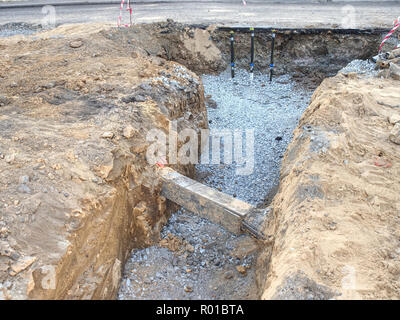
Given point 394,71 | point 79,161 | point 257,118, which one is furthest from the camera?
point 257,118

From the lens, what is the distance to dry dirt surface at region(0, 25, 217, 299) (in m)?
3.66

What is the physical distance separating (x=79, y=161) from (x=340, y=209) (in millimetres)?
3115

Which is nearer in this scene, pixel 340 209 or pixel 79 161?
pixel 340 209

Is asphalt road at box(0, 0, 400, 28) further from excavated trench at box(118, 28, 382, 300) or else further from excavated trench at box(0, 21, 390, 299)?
excavated trench at box(0, 21, 390, 299)

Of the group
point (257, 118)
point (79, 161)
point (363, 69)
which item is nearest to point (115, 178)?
point (79, 161)

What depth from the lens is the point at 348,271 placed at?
306 cm

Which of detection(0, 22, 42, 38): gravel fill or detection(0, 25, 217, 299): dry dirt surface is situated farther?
detection(0, 22, 42, 38): gravel fill

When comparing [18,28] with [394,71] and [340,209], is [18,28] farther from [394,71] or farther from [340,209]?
[340,209]

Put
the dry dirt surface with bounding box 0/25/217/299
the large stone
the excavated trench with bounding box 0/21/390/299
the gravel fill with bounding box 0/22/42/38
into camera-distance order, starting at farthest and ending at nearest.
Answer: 1. the gravel fill with bounding box 0/22/42/38
2. the large stone
3. the excavated trench with bounding box 0/21/390/299
4. the dry dirt surface with bounding box 0/25/217/299

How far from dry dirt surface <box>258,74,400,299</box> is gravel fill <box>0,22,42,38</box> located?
9.00m

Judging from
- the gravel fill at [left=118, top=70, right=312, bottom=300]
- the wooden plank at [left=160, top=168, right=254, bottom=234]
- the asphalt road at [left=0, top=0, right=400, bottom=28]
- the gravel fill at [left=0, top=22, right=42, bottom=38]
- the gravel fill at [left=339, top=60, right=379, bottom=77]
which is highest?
the asphalt road at [left=0, top=0, right=400, bottom=28]

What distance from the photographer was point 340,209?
3748 mm

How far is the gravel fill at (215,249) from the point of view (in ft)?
15.1

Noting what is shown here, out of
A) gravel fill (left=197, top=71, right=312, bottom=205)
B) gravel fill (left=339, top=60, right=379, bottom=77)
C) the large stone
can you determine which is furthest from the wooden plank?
gravel fill (left=339, top=60, right=379, bottom=77)
